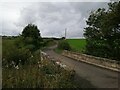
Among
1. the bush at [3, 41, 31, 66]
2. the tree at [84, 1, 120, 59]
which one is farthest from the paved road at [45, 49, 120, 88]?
the tree at [84, 1, 120, 59]

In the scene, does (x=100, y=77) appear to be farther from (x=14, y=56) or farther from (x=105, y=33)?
(x=105, y=33)

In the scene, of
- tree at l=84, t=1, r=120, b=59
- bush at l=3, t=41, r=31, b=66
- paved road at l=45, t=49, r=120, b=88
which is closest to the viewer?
paved road at l=45, t=49, r=120, b=88

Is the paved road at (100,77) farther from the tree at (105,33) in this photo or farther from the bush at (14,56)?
the tree at (105,33)

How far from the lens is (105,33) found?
27969 millimetres

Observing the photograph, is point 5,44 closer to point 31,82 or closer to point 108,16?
point 31,82

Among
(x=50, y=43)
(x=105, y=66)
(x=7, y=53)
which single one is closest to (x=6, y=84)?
(x=7, y=53)

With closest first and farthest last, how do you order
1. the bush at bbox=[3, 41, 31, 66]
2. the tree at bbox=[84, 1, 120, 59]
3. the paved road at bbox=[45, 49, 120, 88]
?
the paved road at bbox=[45, 49, 120, 88] → the bush at bbox=[3, 41, 31, 66] → the tree at bbox=[84, 1, 120, 59]

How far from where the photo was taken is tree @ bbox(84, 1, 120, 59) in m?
25.5

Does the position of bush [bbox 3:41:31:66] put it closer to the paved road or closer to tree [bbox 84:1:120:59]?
the paved road

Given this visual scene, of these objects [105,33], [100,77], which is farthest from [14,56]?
[105,33]

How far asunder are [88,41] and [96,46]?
12.0 feet

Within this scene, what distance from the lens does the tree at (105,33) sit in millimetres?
25469

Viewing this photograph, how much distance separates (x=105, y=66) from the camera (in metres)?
25.0

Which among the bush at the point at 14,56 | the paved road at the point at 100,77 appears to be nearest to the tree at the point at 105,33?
the paved road at the point at 100,77
